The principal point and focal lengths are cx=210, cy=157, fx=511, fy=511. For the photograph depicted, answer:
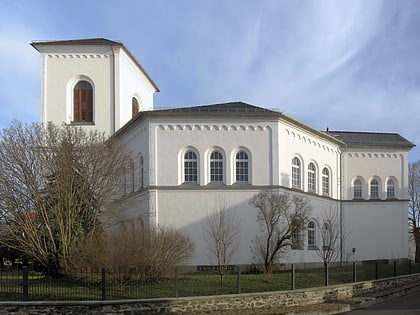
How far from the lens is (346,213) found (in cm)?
3819

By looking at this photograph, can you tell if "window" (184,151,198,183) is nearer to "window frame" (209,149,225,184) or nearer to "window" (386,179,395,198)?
"window frame" (209,149,225,184)

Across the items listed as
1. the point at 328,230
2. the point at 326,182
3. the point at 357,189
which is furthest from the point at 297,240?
the point at 357,189

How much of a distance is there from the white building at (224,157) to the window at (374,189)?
0.09m

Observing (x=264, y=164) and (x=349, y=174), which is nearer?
(x=264, y=164)

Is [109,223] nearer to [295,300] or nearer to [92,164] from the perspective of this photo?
[92,164]

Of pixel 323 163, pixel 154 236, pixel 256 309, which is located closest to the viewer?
pixel 256 309

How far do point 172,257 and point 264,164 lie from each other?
1049 cm

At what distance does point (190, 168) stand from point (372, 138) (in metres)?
18.3

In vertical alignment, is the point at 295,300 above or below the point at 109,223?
below

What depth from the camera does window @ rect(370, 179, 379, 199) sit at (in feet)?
131

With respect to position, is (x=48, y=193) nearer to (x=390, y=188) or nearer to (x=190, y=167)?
(x=190, y=167)

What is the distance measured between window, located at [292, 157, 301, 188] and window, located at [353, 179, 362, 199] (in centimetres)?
836

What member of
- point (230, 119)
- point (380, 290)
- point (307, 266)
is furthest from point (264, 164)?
point (380, 290)

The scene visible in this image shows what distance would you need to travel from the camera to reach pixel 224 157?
30109 mm
